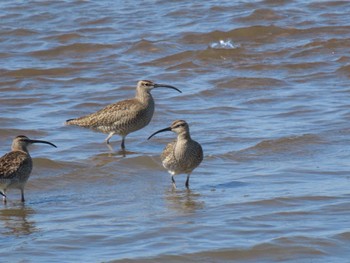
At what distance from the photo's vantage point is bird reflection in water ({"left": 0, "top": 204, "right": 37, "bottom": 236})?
9.59 m

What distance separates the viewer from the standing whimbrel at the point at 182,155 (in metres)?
11.2

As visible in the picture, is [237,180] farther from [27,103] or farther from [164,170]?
[27,103]

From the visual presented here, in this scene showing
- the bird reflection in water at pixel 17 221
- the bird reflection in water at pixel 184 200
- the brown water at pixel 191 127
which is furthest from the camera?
the bird reflection in water at pixel 184 200

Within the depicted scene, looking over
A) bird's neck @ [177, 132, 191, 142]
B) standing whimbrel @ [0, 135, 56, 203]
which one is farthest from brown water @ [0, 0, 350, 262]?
bird's neck @ [177, 132, 191, 142]

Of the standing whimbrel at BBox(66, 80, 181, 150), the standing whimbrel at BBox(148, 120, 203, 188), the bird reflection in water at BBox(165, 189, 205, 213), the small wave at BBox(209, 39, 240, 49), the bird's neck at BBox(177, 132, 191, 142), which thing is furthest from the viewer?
the small wave at BBox(209, 39, 240, 49)

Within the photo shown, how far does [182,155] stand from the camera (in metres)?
11.2

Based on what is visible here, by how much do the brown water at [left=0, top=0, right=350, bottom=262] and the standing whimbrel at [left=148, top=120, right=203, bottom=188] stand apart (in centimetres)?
21

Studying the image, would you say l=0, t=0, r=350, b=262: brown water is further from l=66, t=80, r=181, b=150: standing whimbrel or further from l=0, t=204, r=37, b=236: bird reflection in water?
l=66, t=80, r=181, b=150: standing whimbrel

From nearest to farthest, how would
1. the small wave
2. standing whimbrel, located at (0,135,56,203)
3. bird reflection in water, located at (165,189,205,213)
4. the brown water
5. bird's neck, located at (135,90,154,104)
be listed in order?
1. the brown water
2. bird reflection in water, located at (165,189,205,213)
3. standing whimbrel, located at (0,135,56,203)
4. bird's neck, located at (135,90,154,104)
5. the small wave

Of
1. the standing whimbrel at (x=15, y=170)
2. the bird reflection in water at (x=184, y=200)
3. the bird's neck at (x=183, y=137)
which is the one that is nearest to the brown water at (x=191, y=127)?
the bird reflection in water at (x=184, y=200)

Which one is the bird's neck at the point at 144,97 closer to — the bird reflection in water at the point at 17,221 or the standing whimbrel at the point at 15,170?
the standing whimbrel at the point at 15,170

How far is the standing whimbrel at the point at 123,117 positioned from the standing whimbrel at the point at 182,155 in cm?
224

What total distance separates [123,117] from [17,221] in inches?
160

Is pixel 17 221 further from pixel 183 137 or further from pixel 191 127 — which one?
pixel 191 127
